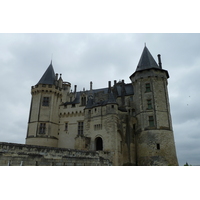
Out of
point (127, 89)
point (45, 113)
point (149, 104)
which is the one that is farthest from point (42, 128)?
point (149, 104)

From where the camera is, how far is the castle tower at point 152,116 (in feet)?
91.2

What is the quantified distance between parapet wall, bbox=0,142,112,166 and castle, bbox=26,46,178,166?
4738 mm

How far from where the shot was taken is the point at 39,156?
1669 centimetres

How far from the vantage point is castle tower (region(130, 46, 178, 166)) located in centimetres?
2780

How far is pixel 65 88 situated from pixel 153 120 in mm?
19162

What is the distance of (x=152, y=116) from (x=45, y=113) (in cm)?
1705

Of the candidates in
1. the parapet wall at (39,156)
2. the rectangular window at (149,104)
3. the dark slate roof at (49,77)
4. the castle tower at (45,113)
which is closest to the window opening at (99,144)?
the castle tower at (45,113)

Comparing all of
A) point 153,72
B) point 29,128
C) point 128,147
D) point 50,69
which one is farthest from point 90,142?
point 50,69

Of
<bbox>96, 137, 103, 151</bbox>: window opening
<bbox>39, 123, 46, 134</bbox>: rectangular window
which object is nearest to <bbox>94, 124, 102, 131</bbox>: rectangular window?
<bbox>96, 137, 103, 151</bbox>: window opening

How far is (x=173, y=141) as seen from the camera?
2902cm

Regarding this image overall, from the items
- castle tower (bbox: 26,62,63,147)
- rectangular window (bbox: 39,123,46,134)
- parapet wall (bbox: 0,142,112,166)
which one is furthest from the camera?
rectangular window (bbox: 39,123,46,134)

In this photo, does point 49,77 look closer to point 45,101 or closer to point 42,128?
point 45,101

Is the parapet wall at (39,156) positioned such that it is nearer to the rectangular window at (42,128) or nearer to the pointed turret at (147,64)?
the rectangular window at (42,128)

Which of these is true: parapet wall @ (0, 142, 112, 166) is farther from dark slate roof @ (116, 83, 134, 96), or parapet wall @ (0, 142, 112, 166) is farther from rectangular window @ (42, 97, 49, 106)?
dark slate roof @ (116, 83, 134, 96)
